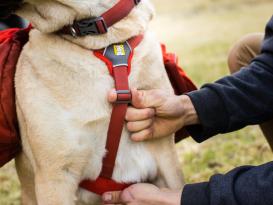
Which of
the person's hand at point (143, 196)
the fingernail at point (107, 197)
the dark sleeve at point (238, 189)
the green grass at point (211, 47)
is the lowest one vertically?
the green grass at point (211, 47)

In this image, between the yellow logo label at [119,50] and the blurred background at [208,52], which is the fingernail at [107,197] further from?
the blurred background at [208,52]

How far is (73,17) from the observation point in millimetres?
2146

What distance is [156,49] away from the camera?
2.28 metres

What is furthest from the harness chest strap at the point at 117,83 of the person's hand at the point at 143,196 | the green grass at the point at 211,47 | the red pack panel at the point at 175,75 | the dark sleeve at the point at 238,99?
the green grass at the point at 211,47

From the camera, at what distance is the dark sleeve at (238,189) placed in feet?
5.88

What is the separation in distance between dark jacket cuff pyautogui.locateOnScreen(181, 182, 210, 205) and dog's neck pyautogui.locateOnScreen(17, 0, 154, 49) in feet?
2.30

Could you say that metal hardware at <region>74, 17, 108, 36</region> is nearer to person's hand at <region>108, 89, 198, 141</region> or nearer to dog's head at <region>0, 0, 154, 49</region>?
dog's head at <region>0, 0, 154, 49</region>

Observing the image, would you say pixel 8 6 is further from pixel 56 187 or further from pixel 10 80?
pixel 56 187

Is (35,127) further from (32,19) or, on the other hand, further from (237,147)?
(237,147)

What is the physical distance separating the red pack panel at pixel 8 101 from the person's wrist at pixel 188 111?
0.76 meters

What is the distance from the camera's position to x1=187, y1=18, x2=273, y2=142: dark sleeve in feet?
7.61

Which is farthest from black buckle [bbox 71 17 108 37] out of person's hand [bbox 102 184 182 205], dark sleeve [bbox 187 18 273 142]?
person's hand [bbox 102 184 182 205]

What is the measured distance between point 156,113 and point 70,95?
40 centimetres

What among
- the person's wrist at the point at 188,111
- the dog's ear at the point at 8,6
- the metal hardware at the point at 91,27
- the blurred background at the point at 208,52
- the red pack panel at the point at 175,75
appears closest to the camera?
the dog's ear at the point at 8,6
